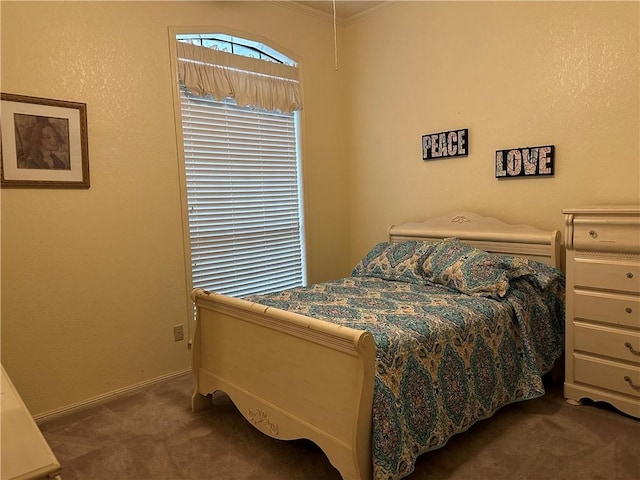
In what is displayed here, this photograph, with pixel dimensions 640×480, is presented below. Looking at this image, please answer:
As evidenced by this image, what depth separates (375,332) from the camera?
1.96 metres

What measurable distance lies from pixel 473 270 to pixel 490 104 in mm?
1297

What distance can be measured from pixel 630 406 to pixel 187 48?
3.45m

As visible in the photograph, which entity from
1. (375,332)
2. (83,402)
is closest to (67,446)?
(83,402)

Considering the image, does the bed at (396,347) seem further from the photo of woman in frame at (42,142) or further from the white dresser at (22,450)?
the photo of woman in frame at (42,142)

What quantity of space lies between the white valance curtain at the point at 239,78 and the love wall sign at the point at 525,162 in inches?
67.1

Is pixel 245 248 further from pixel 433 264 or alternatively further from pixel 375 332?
pixel 375 332

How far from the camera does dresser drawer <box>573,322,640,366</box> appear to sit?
229 centimetres

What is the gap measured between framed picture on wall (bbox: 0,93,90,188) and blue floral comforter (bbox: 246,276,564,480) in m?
1.37

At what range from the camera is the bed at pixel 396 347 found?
1.72 meters

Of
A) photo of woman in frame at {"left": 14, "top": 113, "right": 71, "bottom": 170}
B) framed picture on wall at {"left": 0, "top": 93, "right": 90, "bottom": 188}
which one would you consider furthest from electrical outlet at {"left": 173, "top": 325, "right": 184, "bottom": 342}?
photo of woman in frame at {"left": 14, "top": 113, "right": 71, "bottom": 170}

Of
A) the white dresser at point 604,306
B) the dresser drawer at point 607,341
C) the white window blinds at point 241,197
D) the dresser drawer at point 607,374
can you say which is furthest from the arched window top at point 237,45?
the dresser drawer at point 607,374

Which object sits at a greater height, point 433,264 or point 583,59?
point 583,59

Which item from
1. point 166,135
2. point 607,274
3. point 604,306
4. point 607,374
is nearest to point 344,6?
point 166,135

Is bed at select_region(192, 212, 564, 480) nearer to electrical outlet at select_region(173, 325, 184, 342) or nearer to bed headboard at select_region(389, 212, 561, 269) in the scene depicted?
bed headboard at select_region(389, 212, 561, 269)
